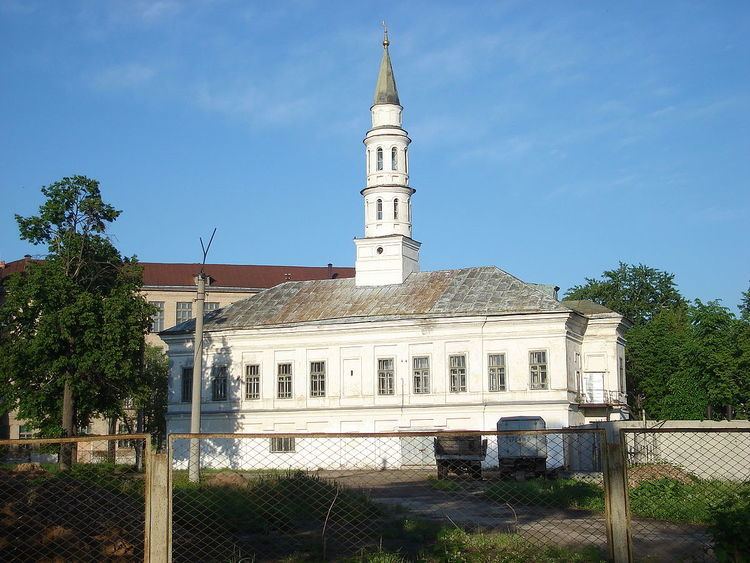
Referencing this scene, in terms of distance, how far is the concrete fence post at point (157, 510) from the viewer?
28.5ft

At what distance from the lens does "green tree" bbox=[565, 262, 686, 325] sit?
258 feet

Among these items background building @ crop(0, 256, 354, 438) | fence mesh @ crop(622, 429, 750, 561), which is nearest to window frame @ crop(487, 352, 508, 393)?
fence mesh @ crop(622, 429, 750, 561)

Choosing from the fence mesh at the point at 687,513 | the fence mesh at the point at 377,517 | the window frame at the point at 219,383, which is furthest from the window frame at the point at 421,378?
the fence mesh at the point at 687,513

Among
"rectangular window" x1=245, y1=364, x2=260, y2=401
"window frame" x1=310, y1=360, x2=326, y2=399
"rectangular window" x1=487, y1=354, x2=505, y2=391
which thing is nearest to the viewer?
"rectangular window" x1=487, y1=354, x2=505, y2=391

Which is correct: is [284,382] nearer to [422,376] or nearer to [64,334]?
[422,376]

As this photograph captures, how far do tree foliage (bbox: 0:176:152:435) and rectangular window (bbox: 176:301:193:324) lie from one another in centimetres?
3839

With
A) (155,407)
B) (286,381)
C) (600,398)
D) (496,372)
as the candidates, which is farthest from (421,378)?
(155,407)

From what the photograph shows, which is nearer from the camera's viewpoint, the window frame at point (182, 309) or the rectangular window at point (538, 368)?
the rectangular window at point (538, 368)

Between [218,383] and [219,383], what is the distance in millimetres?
51

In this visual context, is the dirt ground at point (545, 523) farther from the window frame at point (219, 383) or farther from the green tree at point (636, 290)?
the green tree at point (636, 290)

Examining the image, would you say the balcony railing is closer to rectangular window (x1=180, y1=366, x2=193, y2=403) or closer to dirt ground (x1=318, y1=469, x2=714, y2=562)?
dirt ground (x1=318, y1=469, x2=714, y2=562)

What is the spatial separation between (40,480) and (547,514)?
400 inches

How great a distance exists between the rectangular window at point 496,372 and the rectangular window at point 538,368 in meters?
1.26

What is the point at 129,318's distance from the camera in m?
38.5
